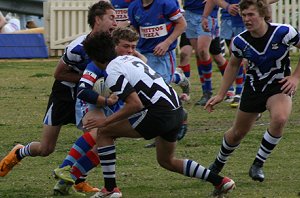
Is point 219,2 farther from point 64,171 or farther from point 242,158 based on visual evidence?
point 64,171

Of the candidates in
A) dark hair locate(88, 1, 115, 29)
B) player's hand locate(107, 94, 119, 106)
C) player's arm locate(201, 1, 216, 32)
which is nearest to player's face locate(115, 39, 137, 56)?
player's hand locate(107, 94, 119, 106)

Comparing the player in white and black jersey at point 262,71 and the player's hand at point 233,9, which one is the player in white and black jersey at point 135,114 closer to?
the player in white and black jersey at point 262,71

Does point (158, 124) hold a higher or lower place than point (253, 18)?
lower

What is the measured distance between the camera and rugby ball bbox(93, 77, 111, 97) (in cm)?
833

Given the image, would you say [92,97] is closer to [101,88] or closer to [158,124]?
[101,88]

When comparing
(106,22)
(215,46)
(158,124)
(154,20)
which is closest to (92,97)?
(158,124)

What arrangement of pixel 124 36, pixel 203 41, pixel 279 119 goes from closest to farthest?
pixel 124 36 → pixel 279 119 → pixel 203 41

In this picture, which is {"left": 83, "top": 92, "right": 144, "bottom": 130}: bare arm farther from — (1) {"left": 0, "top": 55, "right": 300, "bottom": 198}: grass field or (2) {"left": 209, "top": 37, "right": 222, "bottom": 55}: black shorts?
(2) {"left": 209, "top": 37, "right": 222, "bottom": 55}: black shorts

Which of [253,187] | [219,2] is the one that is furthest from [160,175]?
[219,2]

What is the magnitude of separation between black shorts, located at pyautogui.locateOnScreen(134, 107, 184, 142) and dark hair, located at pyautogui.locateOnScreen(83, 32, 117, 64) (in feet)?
1.82

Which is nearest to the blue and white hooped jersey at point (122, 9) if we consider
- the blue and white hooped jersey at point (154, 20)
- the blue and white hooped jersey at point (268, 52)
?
the blue and white hooped jersey at point (154, 20)

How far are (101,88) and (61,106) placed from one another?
1.05 metres

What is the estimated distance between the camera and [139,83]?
310 inches

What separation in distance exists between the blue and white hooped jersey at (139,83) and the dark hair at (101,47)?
0.09 metres
